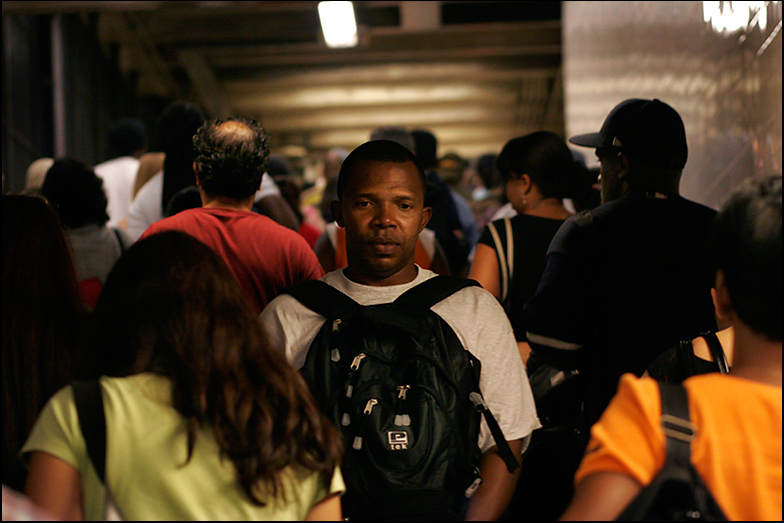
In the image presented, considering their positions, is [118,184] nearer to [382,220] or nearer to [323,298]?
[382,220]

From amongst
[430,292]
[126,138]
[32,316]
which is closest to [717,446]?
[430,292]

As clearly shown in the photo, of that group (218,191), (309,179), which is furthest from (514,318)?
(309,179)

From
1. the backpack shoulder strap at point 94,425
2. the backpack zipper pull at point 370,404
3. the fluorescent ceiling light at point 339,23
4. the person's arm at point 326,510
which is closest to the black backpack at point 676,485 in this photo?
the person's arm at point 326,510

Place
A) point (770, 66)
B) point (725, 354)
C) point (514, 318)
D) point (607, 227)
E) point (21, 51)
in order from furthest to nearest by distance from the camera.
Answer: point (21, 51) → point (514, 318) → point (770, 66) → point (607, 227) → point (725, 354)

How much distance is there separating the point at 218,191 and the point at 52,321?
112cm

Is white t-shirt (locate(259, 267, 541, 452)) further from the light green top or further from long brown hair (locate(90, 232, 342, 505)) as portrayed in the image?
the light green top

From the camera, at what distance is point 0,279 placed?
2664mm

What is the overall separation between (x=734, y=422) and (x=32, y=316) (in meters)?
1.90

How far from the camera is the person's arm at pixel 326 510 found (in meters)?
2.05

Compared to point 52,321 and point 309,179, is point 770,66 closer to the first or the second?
point 52,321

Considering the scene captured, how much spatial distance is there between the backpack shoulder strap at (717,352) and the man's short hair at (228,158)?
1.88m

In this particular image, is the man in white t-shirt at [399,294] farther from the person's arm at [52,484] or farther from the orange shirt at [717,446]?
the orange shirt at [717,446]

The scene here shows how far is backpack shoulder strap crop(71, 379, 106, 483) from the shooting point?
1.95 metres

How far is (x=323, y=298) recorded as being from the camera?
278cm
